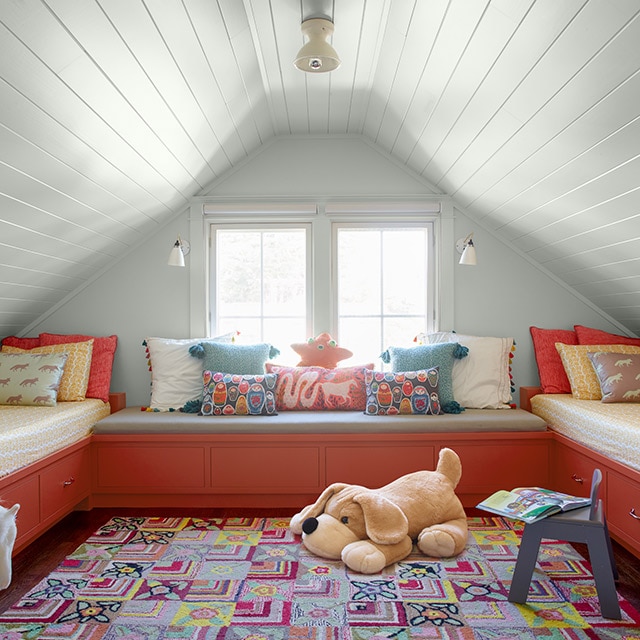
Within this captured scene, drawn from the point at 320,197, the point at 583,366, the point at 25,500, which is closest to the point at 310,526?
the point at 25,500

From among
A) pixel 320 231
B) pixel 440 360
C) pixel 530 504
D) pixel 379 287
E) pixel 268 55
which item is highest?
pixel 268 55

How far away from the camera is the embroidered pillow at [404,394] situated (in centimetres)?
361

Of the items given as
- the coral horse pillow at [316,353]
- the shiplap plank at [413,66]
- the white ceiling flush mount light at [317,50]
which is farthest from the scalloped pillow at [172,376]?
the white ceiling flush mount light at [317,50]

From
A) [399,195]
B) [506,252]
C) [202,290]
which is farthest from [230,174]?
[506,252]

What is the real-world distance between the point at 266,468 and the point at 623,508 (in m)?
Answer: 1.77

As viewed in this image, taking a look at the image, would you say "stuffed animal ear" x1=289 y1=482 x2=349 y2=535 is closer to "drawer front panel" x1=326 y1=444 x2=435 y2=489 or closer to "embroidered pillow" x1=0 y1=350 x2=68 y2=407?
"drawer front panel" x1=326 y1=444 x2=435 y2=489

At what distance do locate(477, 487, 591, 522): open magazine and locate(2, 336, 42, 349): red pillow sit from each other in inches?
114

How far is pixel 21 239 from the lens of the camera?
2965mm

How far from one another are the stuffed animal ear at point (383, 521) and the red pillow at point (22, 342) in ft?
7.94

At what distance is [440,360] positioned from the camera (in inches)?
149

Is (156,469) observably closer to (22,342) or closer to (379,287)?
(22,342)

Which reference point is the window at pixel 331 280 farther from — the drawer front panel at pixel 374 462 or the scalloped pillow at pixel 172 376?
the drawer front panel at pixel 374 462

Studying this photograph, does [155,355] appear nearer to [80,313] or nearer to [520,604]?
[80,313]

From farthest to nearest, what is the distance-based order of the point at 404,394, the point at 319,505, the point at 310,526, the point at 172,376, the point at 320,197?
the point at 320,197
the point at 172,376
the point at 404,394
the point at 319,505
the point at 310,526
